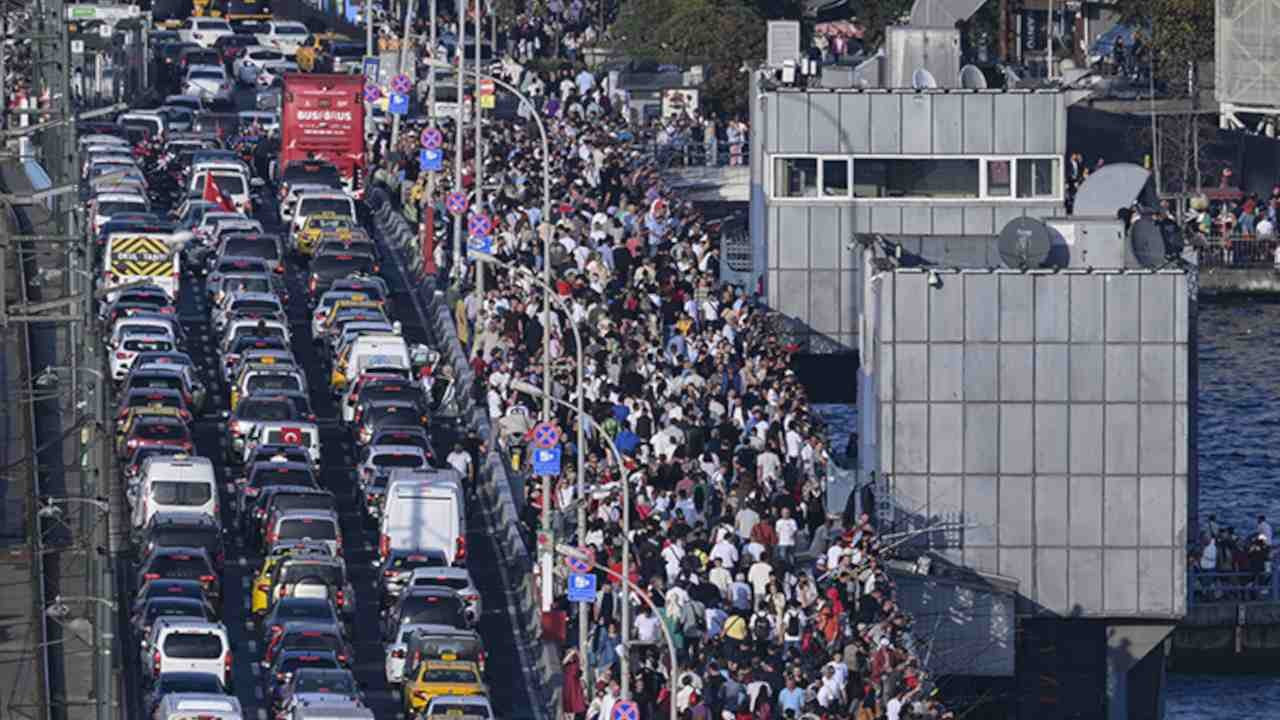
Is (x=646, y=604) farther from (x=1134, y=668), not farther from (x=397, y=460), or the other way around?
(x=397, y=460)

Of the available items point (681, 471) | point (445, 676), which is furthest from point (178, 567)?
point (681, 471)

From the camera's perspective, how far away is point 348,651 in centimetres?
7275

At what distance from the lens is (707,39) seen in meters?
150

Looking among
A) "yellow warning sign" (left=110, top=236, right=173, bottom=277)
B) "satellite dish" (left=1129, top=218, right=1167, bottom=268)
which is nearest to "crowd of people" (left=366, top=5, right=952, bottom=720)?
"yellow warning sign" (left=110, top=236, right=173, bottom=277)

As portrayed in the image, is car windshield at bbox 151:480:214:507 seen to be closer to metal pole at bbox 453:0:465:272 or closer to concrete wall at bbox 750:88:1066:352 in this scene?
metal pole at bbox 453:0:465:272

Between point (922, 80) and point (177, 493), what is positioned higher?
point (922, 80)

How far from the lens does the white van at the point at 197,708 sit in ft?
216

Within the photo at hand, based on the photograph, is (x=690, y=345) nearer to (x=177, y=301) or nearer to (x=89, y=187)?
(x=177, y=301)

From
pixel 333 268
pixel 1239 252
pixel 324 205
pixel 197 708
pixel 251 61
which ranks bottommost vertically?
pixel 197 708

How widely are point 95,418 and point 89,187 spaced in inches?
1814

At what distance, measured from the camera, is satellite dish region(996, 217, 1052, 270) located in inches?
3211

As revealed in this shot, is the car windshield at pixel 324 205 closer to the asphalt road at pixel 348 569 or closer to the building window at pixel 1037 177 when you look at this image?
the asphalt road at pixel 348 569

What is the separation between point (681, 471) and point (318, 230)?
30689 millimetres

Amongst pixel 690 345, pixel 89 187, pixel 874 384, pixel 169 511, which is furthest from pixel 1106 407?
pixel 89 187
